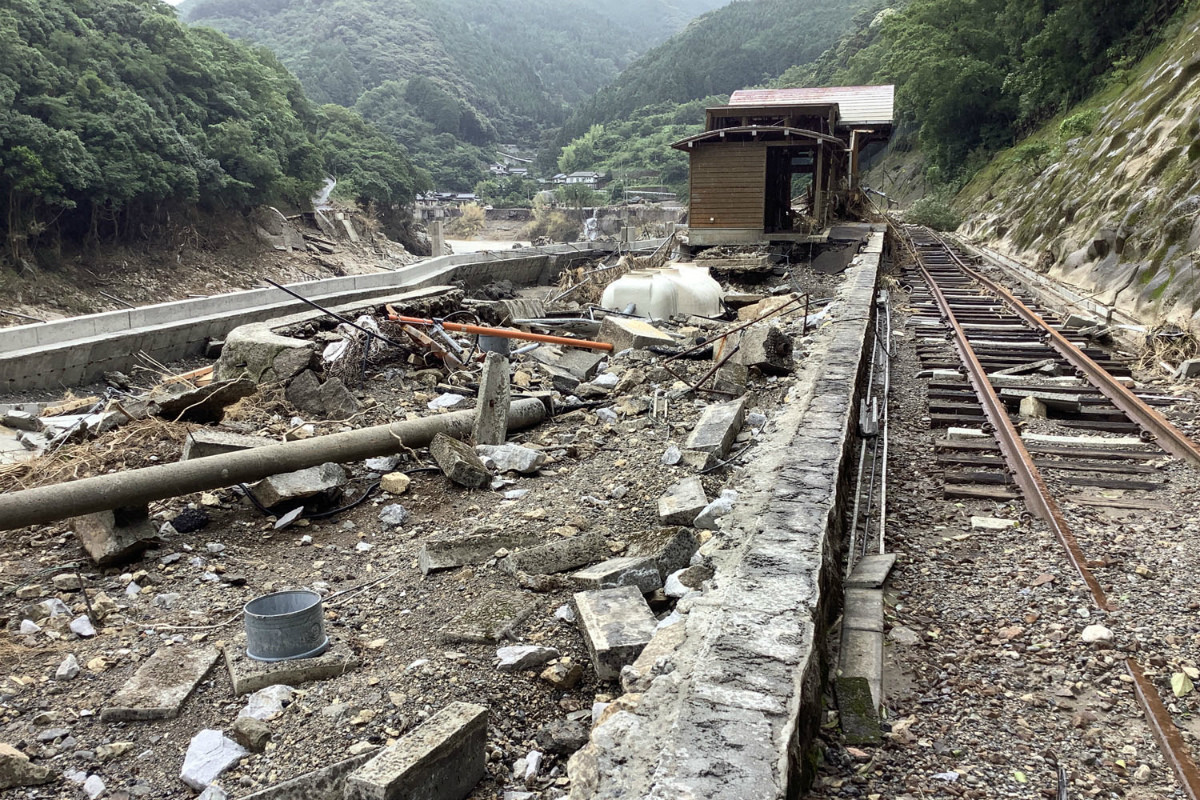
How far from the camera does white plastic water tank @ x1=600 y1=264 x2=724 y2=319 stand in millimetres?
14250

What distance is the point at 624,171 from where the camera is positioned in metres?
97.6

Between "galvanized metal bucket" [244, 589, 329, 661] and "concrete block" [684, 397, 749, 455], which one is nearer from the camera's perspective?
"galvanized metal bucket" [244, 589, 329, 661]

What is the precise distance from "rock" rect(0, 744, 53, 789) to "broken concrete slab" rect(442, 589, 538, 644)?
1.51 m

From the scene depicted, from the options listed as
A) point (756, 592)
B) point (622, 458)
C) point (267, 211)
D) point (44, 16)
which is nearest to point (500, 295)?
point (622, 458)

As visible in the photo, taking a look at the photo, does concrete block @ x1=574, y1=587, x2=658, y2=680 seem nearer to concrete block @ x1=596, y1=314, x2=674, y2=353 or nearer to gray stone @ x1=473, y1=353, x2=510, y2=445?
gray stone @ x1=473, y1=353, x2=510, y2=445

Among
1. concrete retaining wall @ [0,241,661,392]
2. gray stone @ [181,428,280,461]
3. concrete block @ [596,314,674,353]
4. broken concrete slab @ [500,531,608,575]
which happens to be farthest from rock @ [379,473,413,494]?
concrete retaining wall @ [0,241,661,392]

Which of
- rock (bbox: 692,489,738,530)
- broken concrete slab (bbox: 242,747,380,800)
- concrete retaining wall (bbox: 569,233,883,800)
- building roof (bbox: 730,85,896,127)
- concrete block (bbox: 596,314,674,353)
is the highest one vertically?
building roof (bbox: 730,85,896,127)

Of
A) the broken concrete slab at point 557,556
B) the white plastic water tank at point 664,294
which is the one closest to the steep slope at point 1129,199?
the white plastic water tank at point 664,294

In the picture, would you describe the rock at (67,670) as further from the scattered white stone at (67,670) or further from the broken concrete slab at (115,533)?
the broken concrete slab at (115,533)

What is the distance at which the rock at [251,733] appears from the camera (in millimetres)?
2951

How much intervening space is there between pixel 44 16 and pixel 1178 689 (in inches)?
1291

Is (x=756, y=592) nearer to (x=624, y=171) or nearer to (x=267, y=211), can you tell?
(x=267, y=211)

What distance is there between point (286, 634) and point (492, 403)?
3538 millimetres

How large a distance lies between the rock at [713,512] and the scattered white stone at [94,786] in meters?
2.91
